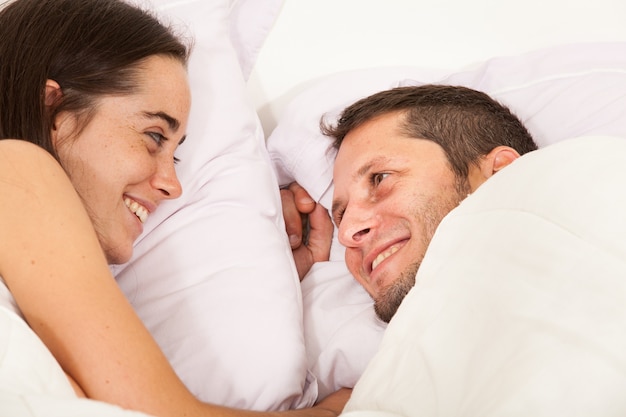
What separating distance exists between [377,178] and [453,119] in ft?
0.67

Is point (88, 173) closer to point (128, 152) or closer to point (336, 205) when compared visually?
point (128, 152)

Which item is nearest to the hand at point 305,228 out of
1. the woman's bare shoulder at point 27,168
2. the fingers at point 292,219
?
the fingers at point 292,219

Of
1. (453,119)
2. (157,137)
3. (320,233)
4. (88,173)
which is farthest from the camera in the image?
(320,233)

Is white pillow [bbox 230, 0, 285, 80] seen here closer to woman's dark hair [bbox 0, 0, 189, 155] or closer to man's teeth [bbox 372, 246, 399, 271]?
woman's dark hair [bbox 0, 0, 189, 155]

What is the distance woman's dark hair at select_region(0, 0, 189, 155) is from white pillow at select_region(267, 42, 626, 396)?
1.46ft

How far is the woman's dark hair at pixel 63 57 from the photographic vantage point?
4.02ft

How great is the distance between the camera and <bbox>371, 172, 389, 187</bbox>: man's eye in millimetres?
1413

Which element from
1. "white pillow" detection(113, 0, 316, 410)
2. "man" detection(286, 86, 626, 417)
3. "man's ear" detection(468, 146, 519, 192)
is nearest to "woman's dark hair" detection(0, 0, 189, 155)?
"white pillow" detection(113, 0, 316, 410)

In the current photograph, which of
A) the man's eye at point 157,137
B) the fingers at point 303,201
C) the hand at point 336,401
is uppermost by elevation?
the man's eye at point 157,137

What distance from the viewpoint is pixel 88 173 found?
124cm

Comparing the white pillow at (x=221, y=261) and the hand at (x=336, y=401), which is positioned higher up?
the white pillow at (x=221, y=261)

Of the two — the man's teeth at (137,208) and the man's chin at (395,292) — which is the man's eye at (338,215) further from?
the man's teeth at (137,208)

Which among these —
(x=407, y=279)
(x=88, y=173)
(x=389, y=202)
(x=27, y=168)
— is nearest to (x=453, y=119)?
(x=389, y=202)

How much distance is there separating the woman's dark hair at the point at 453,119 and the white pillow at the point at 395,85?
10cm
